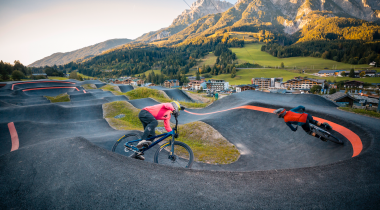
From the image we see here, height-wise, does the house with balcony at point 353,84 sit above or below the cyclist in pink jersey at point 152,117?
below

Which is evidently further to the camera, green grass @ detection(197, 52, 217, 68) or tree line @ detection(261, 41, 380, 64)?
green grass @ detection(197, 52, 217, 68)

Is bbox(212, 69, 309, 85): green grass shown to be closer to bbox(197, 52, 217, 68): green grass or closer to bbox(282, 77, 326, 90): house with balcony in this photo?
bbox(282, 77, 326, 90): house with balcony

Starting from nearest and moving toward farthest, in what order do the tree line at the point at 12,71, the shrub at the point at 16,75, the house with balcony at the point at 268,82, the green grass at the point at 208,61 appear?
1. the tree line at the point at 12,71
2. the shrub at the point at 16,75
3. the house with balcony at the point at 268,82
4. the green grass at the point at 208,61

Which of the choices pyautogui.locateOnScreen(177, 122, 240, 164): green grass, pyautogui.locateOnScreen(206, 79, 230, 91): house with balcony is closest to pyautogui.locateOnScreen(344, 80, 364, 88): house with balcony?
pyautogui.locateOnScreen(206, 79, 230, 91): house with balcony

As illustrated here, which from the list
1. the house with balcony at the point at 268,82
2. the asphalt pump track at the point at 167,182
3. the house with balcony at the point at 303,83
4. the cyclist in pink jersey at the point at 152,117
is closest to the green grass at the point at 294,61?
the house with balcony at the point at 303,83

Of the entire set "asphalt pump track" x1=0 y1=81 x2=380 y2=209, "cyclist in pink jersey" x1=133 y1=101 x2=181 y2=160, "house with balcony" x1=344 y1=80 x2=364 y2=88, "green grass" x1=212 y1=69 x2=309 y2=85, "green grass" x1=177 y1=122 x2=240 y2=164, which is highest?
"green grass" x1=212 y1=69 x2=309 y2=85

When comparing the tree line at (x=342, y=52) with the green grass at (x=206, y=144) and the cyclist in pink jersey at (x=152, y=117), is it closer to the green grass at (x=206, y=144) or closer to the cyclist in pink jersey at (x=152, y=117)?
the green grass at (x=206, y=144)

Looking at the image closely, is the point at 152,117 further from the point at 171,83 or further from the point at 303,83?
the point at 171,83

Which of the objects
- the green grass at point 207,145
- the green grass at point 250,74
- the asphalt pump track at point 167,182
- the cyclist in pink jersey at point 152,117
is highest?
the green grass at point 250,74

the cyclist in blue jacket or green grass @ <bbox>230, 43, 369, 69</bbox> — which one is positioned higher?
green grass @ <bbox>230, 43, 369, 69</bbox>

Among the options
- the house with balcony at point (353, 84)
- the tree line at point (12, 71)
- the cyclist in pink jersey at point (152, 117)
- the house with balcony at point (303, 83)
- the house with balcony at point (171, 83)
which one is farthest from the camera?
the house with balcony at point (171, 83)

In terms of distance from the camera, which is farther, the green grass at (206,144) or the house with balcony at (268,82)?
the house with balcony at (268,82)

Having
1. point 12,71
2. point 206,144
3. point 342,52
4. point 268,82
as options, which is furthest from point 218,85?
point 12,71

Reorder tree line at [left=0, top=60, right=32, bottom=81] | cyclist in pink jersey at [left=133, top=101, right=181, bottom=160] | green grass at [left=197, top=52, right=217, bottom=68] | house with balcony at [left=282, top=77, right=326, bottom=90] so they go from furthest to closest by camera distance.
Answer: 1. green grass at [left=197, top=52, right=217, bottom=68]
2. tree line at [left=0, top=60, right=32, bottom=81]
3. house with balcony at [left=282, top=77, right=326, bottom=90]
4. cyclist in pink jersey at [left=133, top=101, right=181, bottom=160]
